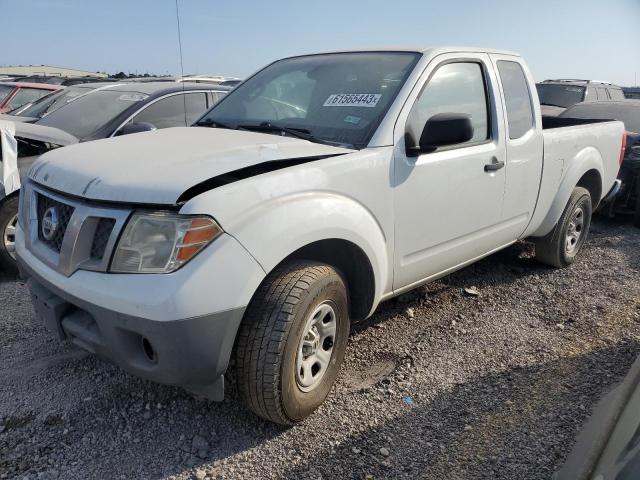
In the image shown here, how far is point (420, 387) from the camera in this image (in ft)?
10.0

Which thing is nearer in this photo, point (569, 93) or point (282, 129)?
point (282, 129)

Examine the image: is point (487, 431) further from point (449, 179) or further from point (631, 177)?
point (631, 177)

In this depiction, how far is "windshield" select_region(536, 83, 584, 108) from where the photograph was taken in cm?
1137

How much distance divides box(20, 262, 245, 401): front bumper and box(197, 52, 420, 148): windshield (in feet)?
4.26

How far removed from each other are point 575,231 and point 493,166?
2.02 metres

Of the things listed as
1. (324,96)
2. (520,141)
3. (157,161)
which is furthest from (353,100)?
(520,141)

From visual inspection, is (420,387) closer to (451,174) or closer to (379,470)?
(379,470)

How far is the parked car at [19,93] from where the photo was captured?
9.84 meters

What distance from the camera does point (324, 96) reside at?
3355 mm

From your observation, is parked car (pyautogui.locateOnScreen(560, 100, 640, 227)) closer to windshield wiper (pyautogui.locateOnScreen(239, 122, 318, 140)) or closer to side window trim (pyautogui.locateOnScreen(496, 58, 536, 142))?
side window trim (pyautogui.locateOnScreen(496, 58, 536, 142))

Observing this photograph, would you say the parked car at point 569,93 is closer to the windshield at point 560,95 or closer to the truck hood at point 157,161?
the windshield at point 560,95

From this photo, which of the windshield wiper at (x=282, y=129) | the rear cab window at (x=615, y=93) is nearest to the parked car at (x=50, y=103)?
the windshield wiper at (x=282, y=129)

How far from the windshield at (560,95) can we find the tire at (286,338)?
1039cm

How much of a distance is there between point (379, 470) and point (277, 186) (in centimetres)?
133
